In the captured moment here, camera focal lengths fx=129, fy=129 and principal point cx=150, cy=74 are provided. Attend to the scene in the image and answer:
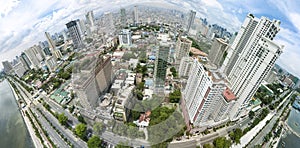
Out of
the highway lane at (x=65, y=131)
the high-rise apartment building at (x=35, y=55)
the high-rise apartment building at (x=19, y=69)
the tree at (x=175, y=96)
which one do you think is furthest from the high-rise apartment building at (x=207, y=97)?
the high-rise apartment building at (x=19, y=69)

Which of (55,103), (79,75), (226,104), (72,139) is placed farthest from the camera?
(55,103)


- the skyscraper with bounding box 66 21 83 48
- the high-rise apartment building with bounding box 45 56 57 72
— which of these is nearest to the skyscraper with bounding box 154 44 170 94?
the skyscraper with bounding box 66 21 83 48

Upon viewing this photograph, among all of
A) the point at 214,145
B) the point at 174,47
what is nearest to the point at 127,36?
the point at 174,47

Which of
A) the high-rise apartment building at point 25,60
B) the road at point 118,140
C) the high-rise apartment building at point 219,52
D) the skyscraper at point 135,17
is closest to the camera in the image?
the road at point 118,140

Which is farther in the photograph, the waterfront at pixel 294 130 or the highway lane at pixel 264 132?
the waterfront at pixel 294 130

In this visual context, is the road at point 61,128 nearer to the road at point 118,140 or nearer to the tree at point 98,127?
the tree at point 98,127

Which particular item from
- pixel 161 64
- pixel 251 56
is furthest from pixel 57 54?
pixel 251 56

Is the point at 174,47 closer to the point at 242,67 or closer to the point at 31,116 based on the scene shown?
the point at 242,67
